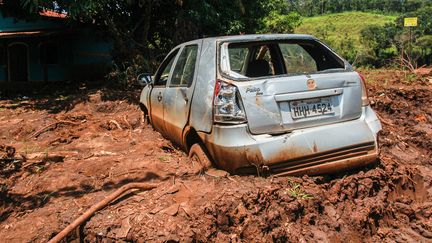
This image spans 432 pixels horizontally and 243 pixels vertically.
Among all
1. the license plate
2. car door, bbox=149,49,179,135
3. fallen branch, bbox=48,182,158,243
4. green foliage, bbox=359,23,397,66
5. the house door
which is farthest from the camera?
green foliage, bbox=359,23,397,66

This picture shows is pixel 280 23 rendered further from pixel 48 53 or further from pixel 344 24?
pixel 344 24

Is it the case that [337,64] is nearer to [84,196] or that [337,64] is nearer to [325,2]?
[84,196]

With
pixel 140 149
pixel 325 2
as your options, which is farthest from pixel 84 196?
pixel 325 2

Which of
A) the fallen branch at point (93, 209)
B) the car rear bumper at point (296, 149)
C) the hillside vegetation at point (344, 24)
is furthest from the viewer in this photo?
the hillside vegetation at point (344, 24)

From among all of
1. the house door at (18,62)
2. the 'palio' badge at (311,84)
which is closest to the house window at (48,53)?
the house door at (18,62)

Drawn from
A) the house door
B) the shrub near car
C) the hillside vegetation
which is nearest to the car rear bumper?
the shrub near car

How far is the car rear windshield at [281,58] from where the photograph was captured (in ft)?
14.7

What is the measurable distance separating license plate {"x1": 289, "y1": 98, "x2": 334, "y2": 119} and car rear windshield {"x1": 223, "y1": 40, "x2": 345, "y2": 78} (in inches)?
17.0

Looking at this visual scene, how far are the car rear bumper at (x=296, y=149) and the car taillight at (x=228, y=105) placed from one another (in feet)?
0.24

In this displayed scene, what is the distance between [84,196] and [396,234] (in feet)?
9.38

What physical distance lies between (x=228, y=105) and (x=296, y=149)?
2.37 ft

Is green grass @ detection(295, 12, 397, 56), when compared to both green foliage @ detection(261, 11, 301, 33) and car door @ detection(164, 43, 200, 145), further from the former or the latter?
car door @ detection(164, 43, 200, 145)

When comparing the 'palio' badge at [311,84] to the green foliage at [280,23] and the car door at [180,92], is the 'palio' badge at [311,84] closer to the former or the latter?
the car door at [180,92]

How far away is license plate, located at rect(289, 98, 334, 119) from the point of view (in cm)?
383
